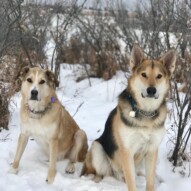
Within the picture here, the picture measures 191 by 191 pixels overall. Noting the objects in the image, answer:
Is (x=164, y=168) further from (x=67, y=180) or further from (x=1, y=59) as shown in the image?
(x=1, y=59)

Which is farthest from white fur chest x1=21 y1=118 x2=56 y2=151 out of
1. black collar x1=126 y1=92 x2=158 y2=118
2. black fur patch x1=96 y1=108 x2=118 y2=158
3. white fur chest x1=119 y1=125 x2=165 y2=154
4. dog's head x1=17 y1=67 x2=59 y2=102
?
black collar x1=126 y1=92 x2=158 y2=118

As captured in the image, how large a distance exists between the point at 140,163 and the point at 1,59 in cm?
336

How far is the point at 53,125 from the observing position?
493 centimetres

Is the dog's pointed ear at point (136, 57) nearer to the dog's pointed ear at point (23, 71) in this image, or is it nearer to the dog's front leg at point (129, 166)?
the dog's front leg at point (129, 166)

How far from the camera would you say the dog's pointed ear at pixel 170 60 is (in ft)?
14.1

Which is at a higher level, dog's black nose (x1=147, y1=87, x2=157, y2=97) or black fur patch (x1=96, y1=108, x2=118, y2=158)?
dog's black nose (x1=147, y1=87, x2=157, y2=97)

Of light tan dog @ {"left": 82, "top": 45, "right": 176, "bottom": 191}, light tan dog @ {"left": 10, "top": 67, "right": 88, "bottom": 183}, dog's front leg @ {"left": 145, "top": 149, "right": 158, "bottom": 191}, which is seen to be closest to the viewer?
light tan dog @ {"left": 82, "top": 45, "right": 176, "bottom": 191}

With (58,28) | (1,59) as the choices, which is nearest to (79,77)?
(58,28)

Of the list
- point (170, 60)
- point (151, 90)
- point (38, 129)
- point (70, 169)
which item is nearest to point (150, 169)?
point (151, 90)

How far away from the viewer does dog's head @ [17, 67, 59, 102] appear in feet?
15.6

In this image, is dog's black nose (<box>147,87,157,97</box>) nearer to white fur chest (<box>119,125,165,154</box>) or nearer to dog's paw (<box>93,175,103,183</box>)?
white fur chest (<box>119,125,165,154</box>)

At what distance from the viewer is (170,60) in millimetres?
4324

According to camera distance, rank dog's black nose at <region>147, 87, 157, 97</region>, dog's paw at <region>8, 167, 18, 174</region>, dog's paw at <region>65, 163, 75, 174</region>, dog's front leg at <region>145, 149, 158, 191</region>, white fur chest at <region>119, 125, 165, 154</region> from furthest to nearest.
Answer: dog's paw at <region>65, 163, 75, 174</region>
dog's paw at <region>8, 167, 18, 174</region>
dog's front leg at <region>145, 149, 158, 191</region>
white fur chest at <region>119, 125, 165, 154</region>
dog's black nose at <region>147, 87, 157, 97</region>

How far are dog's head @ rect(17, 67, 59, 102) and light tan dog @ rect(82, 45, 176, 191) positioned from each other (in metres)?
0.96
